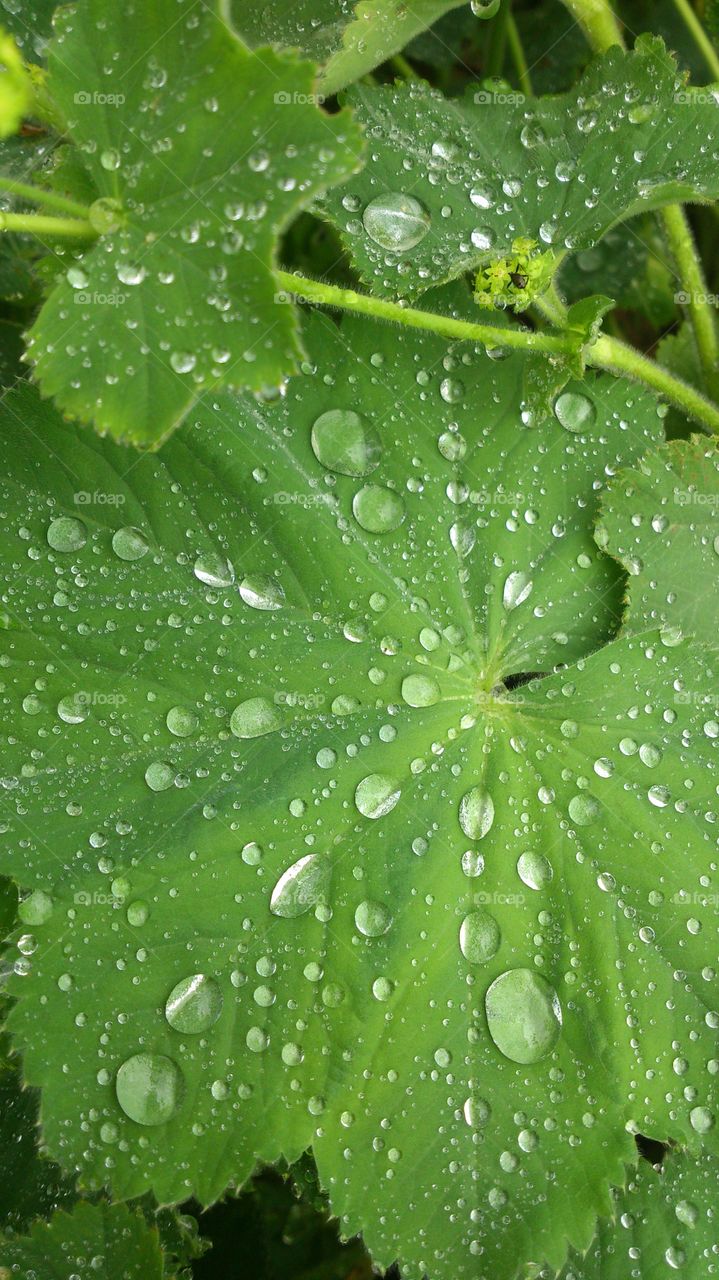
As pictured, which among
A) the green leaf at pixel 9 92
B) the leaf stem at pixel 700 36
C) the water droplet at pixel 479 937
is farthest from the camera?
the leaf stem at pixel 700 36

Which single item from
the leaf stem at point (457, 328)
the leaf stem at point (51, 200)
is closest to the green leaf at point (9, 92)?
the leaf stem at point (51, 200)

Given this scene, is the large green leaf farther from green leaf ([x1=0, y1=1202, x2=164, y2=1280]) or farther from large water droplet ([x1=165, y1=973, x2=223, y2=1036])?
green leaf ([x1=0, y1=1202, x2=164, y2=1280])

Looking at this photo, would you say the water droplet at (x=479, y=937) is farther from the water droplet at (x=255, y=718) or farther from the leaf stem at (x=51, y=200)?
the leaf stem at (x=51, y=200)

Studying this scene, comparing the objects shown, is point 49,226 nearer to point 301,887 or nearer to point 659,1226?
point 301,887

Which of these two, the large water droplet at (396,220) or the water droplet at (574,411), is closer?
the large water droplet at (396,220)

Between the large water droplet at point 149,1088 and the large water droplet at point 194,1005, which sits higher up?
the large water droplet at point 194,1005

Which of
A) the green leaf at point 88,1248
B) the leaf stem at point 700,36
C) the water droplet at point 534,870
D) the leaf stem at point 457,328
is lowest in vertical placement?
the green leaf at point 88,1248

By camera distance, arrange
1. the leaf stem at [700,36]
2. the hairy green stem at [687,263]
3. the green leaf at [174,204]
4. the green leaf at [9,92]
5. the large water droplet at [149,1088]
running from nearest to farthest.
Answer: the green leaf at [9,92] → the green leaf at [174,204] → the large water droplet at [149,1088] → the hairy green stem at [687,263] → the leaf stem at [700,36]

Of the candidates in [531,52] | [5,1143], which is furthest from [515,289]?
[5,1143]
